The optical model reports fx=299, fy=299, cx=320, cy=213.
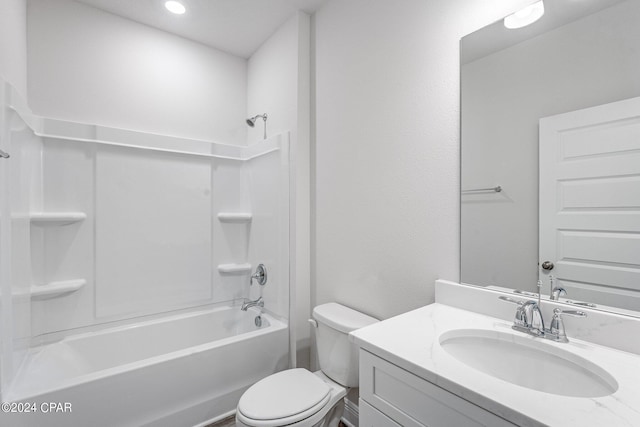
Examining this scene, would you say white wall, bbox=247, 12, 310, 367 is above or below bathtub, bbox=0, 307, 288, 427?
above

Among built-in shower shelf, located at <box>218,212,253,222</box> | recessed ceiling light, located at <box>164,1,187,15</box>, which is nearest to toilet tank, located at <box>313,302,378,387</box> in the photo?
built-in shower shelf, located at <box>218,212,253,222</box>

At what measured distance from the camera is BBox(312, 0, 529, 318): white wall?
1.37 meters

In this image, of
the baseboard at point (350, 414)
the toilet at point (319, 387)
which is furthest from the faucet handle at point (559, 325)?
the baseboard at point (350, 414)

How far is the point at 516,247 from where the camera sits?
3.89ft

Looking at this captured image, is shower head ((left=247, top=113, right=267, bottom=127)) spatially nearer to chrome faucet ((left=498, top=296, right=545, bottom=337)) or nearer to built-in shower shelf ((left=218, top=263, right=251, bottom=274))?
built-in shower shelf ((left=218, top=263, right=251, bottom=274))

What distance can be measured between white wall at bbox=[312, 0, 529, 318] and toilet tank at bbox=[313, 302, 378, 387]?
16 centimetres

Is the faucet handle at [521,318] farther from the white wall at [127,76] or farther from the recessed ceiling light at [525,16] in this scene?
the white wall at [127,76]

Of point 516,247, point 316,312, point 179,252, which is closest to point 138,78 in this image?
point 179,252

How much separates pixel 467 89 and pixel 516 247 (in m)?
0.70

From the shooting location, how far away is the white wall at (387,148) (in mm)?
1368

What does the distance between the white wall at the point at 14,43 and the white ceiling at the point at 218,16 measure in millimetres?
492

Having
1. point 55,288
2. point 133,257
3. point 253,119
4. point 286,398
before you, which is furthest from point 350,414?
point 253,119

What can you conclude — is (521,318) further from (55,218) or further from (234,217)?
(55,218)

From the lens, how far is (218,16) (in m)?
2.23
